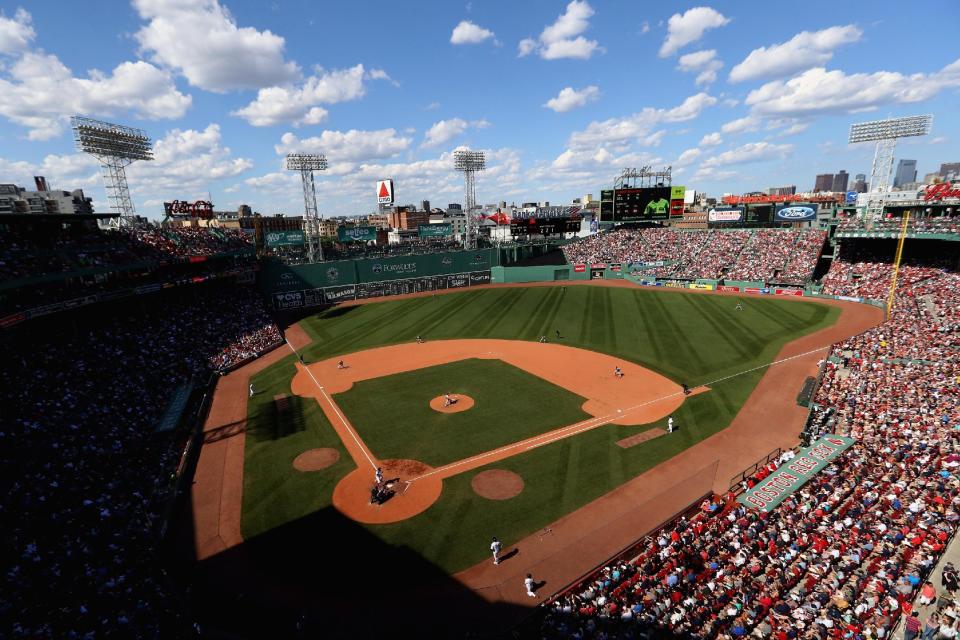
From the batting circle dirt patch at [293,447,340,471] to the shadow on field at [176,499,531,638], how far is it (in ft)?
13.7

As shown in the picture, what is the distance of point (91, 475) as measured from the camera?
1894cm

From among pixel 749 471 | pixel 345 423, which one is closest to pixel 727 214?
pixel 749 471

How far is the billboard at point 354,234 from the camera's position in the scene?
2618 inches

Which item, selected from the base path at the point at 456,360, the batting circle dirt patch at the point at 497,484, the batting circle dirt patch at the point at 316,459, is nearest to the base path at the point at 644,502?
the batting circle dirt patch at the point at 497,484

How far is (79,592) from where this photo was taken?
13398 mm

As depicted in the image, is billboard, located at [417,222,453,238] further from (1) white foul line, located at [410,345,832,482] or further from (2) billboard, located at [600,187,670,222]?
(1) white foul line, located at [410,345,832,482]

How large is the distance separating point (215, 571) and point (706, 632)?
1532cm

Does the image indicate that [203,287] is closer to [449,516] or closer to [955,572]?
[449,516]

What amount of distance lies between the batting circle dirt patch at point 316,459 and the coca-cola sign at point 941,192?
65847 mm

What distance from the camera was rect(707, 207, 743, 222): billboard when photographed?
69.0 meters

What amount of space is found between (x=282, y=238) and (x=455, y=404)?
141ft

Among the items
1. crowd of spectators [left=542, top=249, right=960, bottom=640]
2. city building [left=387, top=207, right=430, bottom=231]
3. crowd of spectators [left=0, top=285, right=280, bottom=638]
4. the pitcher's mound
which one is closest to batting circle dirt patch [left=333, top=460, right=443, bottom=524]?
the pitcher's mound

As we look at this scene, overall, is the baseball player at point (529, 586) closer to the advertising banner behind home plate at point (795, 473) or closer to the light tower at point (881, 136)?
the advertising banner behind home plate at point (795, 473)

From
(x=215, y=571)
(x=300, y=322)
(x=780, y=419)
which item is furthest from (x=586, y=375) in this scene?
(x=300, y=322)
